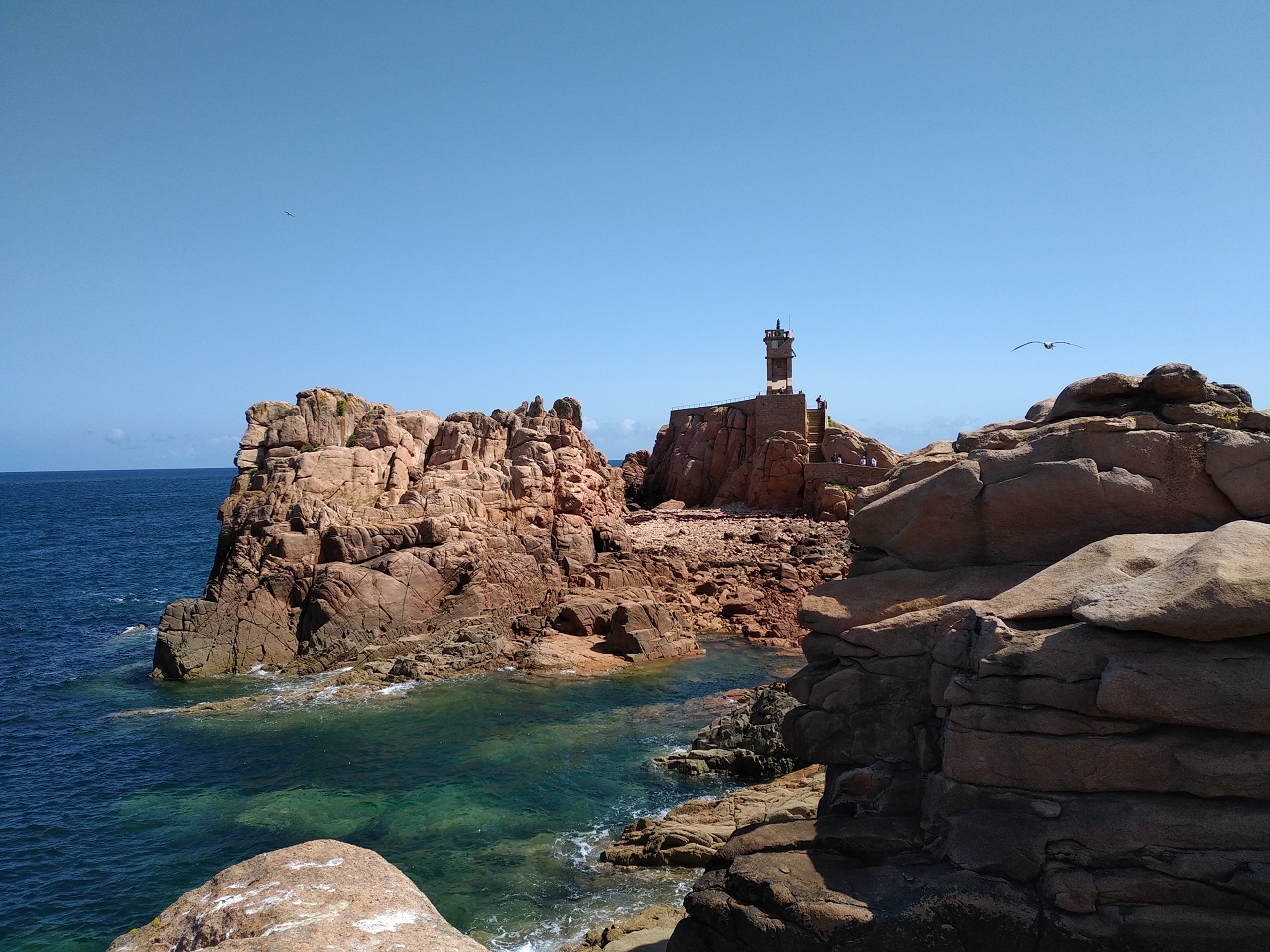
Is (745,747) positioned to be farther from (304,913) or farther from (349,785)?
(304,913)

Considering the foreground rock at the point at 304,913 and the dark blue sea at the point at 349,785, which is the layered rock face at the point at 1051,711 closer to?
the foreground rock at the point at 304,913

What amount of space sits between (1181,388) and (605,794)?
16.1m

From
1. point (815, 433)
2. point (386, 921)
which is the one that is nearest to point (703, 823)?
point (386, 921)

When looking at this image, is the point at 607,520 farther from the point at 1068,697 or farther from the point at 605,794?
the point at 1068,697

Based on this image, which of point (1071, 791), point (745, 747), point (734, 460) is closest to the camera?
point (1071, 791)

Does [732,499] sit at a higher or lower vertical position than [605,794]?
higher

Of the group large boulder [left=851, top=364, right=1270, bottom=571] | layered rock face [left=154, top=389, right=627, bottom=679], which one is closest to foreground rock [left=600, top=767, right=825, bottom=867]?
large boulder [left=851, top=364, right=1270, bottom=571]

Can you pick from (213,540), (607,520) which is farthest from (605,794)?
(213,540)

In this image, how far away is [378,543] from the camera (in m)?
34.0

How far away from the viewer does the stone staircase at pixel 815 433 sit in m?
59.7

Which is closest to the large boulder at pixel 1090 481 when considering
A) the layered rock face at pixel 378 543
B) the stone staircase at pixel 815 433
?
the layered rock face at pixel 378 543

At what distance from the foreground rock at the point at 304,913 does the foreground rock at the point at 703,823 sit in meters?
9.40

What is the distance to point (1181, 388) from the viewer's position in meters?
12.6

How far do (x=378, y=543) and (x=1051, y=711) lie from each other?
2840 cm
